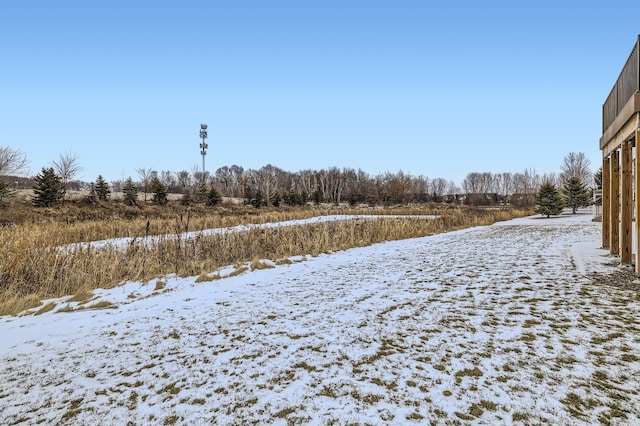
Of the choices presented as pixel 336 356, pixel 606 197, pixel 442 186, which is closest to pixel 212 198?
pixel 606 197

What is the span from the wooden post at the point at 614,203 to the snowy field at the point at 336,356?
2.86m

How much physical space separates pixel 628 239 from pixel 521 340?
4.88 m

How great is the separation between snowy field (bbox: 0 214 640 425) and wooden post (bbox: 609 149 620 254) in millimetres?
2858

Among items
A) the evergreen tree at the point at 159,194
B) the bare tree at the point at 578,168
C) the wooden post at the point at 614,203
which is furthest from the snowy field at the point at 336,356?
the bare tree at the point at 578,168

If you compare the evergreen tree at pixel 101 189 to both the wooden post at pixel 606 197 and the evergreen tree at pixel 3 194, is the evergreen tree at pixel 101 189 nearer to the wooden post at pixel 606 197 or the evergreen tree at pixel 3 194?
the evergreen tree at pixel 3 194

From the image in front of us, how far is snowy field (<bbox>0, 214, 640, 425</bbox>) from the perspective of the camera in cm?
196

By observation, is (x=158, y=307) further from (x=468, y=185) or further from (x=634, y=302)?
(x=468, y=185)

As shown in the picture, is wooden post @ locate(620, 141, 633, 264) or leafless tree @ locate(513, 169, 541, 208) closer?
wooden post @ locate(620, 141, 633, 264)

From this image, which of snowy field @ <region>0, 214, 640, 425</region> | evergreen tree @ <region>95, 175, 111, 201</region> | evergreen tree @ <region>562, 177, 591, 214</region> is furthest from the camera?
evergreen tree @ <region>562, 177, 591, 214</region>

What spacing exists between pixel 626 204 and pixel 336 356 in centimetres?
653

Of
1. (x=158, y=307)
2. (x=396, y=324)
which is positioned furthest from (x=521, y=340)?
(x=158, y=307)

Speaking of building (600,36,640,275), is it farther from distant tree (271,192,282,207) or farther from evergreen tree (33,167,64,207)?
distant tree (271,192,282,207)

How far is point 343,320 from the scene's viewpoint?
3502 millimetres

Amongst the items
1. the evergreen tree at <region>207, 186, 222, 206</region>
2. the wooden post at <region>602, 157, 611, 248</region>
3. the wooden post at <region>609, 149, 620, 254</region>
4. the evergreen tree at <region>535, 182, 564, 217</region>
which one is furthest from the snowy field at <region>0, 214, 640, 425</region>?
the evergreen tree at <region>207, 186, 222, 206</region>
